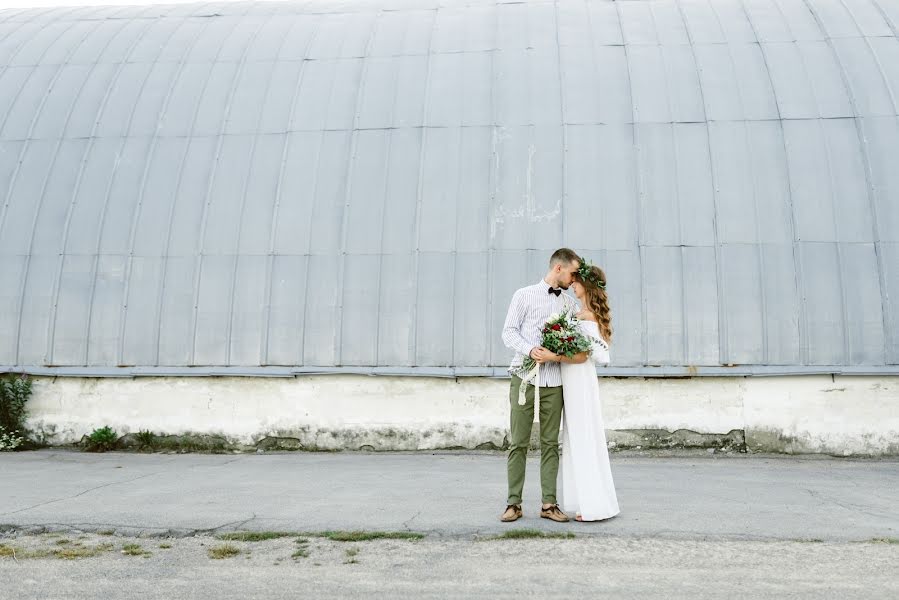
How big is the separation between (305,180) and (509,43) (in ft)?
13.9

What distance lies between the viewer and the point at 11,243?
11.7m

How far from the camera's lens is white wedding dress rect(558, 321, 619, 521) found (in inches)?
252

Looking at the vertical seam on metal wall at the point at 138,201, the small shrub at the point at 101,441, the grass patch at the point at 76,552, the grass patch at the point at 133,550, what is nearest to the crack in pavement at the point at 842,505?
the grass patch at the point at 133,550

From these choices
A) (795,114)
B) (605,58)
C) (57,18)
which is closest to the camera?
(795,114)

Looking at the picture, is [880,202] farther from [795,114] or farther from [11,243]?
[11,243]

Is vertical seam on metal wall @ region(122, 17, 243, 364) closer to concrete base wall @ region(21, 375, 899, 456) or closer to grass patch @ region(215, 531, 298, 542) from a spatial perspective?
concrete base wall @ region(21, 375, 899, 456)

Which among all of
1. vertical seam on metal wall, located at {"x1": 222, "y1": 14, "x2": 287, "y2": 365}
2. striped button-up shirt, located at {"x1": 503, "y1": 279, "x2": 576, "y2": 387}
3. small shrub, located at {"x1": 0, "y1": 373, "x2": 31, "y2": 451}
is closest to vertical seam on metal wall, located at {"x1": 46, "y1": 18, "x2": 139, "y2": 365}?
small shrub, located at {"x1": 0, "y1": 373, "x2": 31, "y2": 451}

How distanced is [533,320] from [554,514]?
156cm

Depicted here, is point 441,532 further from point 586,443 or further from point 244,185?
point 244,185

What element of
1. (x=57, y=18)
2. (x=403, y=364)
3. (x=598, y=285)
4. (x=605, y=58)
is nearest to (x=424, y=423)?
(x=403, y=364)

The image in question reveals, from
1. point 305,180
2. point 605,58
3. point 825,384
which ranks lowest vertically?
point 825,384

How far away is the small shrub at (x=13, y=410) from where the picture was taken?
11.0 m

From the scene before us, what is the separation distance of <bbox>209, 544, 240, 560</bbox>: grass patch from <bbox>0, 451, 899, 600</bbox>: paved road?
66 millimetres

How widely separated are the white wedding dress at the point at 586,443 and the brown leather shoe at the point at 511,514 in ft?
1.49
